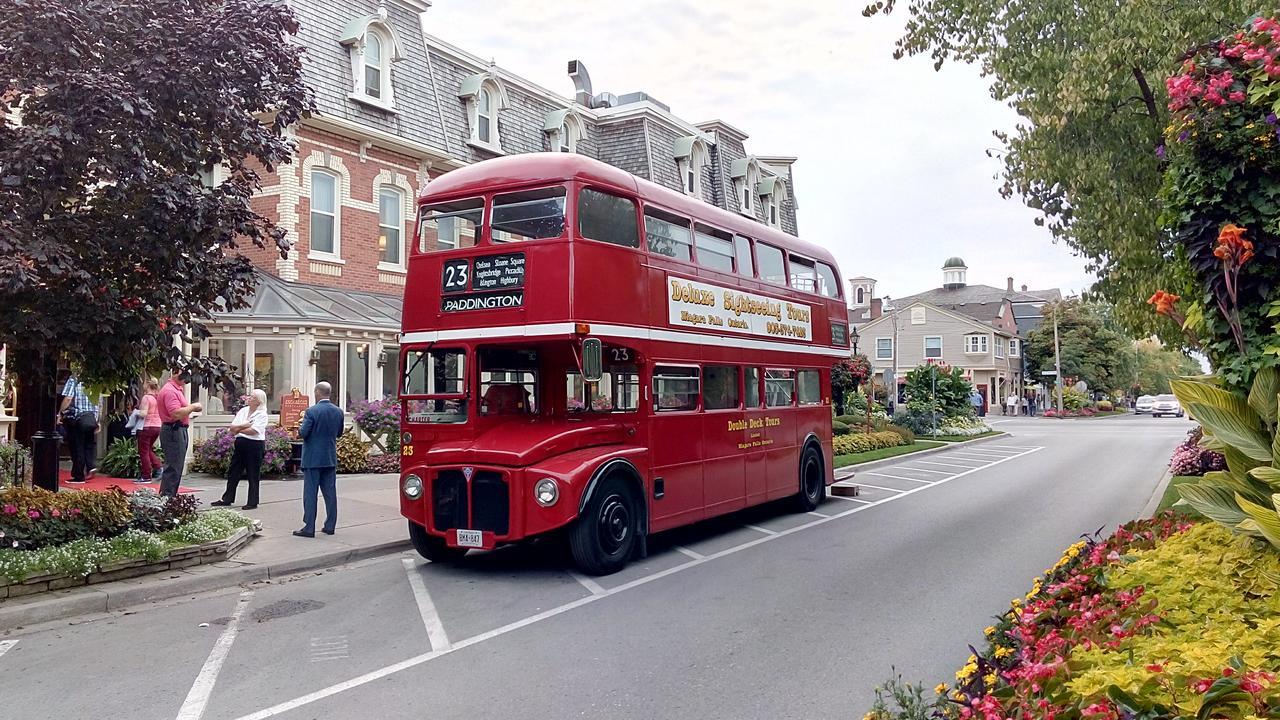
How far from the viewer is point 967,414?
33938 millimetres

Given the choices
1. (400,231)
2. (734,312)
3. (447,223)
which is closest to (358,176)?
(400,231)

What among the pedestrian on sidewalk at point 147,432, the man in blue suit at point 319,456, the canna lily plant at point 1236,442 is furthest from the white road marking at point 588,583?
the pedestrian on sidewalk at point 147,432


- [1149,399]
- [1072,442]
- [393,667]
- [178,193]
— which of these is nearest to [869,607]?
[393,667]

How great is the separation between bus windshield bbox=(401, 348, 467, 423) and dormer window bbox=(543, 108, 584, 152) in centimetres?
1679

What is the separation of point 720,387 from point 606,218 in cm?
302

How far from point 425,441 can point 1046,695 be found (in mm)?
7309

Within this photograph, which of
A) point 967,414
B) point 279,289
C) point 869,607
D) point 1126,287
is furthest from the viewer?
point 967,414

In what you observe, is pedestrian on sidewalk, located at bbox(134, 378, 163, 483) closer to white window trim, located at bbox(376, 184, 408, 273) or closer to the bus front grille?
white window trim, located at bbox(376, 184, 408, 273)

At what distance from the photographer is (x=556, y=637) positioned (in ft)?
21.4

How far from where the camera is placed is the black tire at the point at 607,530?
27.9ft

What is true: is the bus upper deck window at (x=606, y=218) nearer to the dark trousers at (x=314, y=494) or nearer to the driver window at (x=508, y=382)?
the driver window at (x=508, y=382)

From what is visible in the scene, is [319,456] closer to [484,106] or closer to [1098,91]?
[1098,91]

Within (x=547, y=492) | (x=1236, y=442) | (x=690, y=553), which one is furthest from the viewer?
(x=690, y=553)

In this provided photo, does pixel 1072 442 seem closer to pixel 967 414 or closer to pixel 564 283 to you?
pixel 967 414
